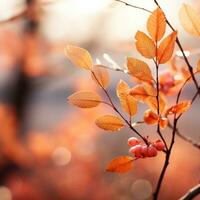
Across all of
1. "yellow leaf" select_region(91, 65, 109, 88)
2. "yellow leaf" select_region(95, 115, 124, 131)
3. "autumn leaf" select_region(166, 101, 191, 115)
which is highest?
"yellow leaf" select_region(91, 65, 109, 88)

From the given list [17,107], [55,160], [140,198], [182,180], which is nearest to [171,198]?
[182,180]

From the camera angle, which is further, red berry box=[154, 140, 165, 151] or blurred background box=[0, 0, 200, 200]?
blurred background box=[0, 0, 200, 200]

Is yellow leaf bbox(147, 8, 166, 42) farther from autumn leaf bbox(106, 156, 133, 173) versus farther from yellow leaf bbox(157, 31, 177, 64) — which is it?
autumn leaf bbox(106, 156, 133, 173)

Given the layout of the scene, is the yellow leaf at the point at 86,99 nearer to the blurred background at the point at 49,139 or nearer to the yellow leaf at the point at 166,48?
the yellow leaf at the point at 166,48

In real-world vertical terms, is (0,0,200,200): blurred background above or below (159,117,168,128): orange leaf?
below

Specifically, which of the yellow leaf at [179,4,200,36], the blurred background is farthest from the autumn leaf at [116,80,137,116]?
the blurred background

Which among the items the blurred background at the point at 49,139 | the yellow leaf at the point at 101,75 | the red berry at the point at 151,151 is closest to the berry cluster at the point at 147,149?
the red berry at the point at 151,151

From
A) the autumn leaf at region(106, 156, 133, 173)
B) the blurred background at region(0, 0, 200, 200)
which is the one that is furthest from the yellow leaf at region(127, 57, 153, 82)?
the blurred background at region(0, 0, 200, 200)

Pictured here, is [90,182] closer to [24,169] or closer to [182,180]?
[24,169]
